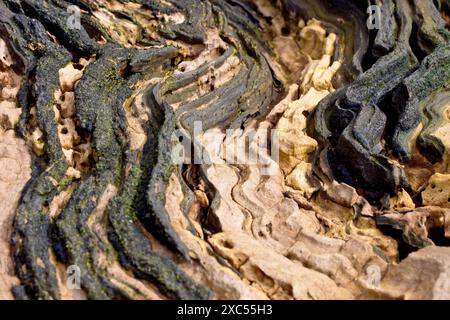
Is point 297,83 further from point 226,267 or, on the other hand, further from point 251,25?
point 226,267

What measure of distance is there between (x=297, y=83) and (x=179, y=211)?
2717mm

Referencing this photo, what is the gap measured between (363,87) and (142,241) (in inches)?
117

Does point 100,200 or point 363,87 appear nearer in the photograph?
point 100,200

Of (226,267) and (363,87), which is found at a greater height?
(363,87)

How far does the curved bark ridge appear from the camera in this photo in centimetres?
400

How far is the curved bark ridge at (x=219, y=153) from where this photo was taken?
400 cm


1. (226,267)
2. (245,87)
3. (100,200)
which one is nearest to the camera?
(226,267)

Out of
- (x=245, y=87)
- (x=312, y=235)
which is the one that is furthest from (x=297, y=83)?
(x=312, y=235)

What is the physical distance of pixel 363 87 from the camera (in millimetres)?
5723

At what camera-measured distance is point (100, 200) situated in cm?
439

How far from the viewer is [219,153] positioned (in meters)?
5.25
